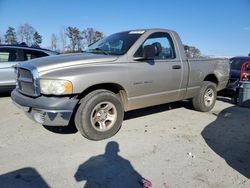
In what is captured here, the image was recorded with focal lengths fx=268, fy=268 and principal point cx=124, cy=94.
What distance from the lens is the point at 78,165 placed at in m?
3.64

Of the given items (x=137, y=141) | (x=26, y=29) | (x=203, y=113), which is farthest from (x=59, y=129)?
(x=26, y=29)

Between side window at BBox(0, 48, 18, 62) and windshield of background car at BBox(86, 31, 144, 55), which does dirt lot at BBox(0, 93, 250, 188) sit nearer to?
windshield of background car at BBox(86, 31, 144, 55)

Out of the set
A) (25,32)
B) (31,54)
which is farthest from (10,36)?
(31,54)

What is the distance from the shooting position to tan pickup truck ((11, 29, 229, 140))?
4172 millimetres

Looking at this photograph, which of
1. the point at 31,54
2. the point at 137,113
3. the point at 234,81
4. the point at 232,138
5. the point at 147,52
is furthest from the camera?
the point at 234,81

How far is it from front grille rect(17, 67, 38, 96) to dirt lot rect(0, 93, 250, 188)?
82 centimetres

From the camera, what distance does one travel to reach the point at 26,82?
14.9 ft

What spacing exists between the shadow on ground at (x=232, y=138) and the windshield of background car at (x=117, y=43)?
2220 millimetres

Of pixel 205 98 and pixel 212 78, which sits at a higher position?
pixel 212 78

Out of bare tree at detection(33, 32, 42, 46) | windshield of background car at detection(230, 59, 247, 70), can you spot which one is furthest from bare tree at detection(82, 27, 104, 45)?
windshield of background car at detection(230, 59, 247, 70)

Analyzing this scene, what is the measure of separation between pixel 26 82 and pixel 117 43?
6.42 feet

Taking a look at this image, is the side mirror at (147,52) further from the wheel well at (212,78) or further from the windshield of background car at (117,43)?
the wheel well at (212,78)

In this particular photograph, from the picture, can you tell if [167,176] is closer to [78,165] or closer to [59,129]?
[78,165]

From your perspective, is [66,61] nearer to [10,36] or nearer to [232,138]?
[232,138]
